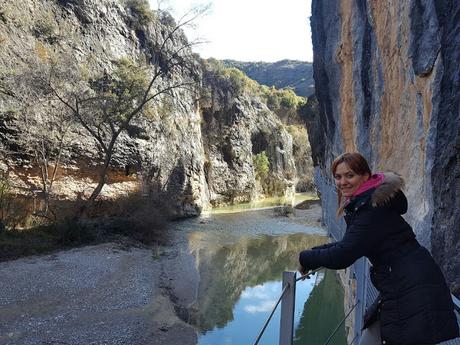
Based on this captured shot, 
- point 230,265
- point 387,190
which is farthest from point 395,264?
point 230,265

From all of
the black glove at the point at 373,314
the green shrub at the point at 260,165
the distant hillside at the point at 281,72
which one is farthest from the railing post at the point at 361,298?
the distant hillside at the point at 281,72

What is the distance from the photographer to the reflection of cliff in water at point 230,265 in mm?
10930

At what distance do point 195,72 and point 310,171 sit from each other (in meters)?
21.8

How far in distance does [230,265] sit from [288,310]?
14.0 m

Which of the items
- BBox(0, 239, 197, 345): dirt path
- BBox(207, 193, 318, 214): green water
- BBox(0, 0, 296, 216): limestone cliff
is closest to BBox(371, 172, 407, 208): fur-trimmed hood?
BBox(0, 239, 197, 345): dirt path

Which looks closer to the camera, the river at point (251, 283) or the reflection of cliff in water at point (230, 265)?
the river at point (251, 283)

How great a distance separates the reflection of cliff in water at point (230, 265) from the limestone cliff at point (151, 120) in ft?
16.4

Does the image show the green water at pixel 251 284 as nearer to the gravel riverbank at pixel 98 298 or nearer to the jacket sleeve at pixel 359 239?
the gravel riverbank at pixel 98 298

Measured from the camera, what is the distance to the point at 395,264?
1.97 metres

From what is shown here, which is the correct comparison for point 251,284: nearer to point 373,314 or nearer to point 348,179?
point 373,314

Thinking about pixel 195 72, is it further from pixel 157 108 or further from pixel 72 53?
pixel 72 53

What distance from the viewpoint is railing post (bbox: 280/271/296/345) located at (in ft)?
6.86

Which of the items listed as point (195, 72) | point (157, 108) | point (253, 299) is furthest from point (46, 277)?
point (195, 72)

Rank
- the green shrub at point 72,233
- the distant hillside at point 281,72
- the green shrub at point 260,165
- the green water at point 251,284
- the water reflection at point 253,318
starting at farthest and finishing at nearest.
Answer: the distant hillside at point 281,72 < the green shrub at point 260,165 < the green shrub at point 72,233 < the green water at point 251,284 < the water reflection at point 253,318
